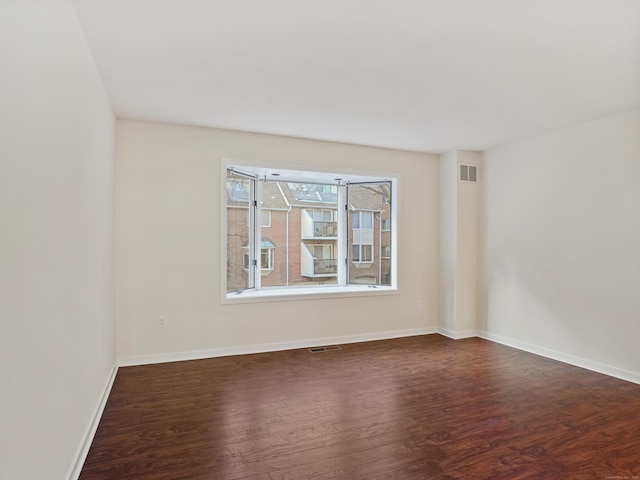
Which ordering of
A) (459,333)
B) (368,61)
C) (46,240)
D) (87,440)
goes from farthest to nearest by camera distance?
(459,333), (368,61), (87,440), (46,240)

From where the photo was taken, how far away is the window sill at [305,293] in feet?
14.1

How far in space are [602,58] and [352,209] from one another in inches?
128

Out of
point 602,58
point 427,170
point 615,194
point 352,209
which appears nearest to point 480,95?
point 602,58

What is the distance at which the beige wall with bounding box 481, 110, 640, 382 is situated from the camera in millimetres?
3496

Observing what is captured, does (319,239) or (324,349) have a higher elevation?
(319,239)

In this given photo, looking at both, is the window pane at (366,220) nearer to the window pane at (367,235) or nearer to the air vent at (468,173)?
the window pane at (367,235)

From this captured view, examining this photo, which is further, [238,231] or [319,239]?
[319,239]

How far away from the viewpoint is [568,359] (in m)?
3.98

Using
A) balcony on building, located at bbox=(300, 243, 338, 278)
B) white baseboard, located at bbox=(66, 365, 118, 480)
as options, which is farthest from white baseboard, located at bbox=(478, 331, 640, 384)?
white baseboard, located at bbox=(66, 365, 118, 480)

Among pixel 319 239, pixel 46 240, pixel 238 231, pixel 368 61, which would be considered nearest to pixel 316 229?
pixel 319 239

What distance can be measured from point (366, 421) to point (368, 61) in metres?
2.51

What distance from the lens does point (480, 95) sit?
3.15 meters

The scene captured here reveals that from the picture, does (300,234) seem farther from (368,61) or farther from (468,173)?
(368,61)

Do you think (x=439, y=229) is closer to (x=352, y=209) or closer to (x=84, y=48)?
(x=352, y=209)
